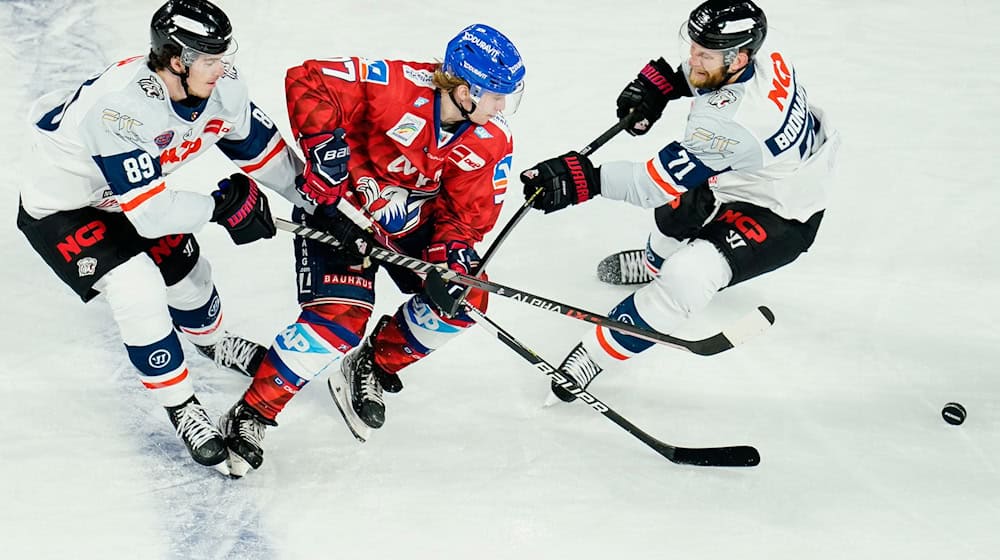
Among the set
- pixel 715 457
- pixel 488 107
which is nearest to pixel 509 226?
pixel 488 107

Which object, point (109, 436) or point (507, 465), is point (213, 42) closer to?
point (109, 436)

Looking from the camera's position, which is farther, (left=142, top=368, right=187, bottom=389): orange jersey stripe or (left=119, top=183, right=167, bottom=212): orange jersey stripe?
(left=142, top=368, right=187, bottom=389): orange jersey stripe

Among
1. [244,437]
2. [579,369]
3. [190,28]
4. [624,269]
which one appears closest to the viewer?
[190,28]

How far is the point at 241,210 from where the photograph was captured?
9.54ft

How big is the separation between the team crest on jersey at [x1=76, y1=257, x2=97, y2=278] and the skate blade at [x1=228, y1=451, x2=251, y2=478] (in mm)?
654

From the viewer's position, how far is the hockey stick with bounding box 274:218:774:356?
3086 mm

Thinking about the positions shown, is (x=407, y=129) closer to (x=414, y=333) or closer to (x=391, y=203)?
(x=391, y=203)

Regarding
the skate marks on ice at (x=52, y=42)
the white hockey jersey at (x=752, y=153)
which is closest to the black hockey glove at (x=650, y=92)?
the white hockey jersey at (x=752, y=153)

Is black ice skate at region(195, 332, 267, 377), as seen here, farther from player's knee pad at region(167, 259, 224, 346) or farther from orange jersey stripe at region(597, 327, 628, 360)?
orange jersey stripe at region(597, 327, 628, 360)

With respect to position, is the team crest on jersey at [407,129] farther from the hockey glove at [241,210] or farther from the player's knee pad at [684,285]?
the player's knee pad at [684,285]

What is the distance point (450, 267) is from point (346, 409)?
57 cm

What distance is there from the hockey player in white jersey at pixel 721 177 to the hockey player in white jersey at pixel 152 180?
2.95ft

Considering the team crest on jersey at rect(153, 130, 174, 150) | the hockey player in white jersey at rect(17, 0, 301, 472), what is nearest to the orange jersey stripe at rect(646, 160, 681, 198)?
the hockey player in white jersey at rect(17, 0, 301, 472)

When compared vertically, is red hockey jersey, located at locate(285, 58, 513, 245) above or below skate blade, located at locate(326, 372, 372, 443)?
above
